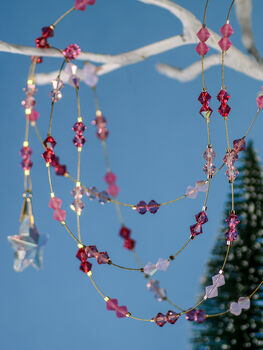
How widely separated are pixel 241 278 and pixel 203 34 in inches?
33.0

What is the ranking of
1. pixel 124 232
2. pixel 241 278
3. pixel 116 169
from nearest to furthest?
pixel 124 232 < pixel 241 278 < pixel 116 169

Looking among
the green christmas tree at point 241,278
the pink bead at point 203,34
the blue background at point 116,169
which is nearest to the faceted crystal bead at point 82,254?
the pink bead at point 203,34

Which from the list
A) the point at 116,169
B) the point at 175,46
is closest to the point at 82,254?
the point at 175,46

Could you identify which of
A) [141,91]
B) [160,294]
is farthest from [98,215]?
[160,294]

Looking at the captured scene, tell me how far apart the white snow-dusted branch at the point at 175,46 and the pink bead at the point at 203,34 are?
0.04 meters

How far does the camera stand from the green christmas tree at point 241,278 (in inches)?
52.1

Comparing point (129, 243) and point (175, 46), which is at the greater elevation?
point (175, 46)

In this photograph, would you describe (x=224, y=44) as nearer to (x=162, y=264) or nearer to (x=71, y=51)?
(x=71, y=51)

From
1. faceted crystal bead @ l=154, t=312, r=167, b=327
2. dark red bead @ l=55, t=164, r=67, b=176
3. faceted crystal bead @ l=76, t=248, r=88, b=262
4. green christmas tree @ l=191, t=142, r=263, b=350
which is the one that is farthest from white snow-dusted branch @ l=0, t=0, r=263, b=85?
green christmas tree @ l=191, t=142, r=263, b=350

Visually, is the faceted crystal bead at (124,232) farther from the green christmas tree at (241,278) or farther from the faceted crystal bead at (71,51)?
the green christmas tree at (241,278)

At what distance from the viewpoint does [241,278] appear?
1338mm

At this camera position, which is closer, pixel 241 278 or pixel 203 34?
pixel 203 34

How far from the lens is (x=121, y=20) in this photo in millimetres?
1750

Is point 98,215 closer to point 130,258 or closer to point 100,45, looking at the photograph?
point 130,258
